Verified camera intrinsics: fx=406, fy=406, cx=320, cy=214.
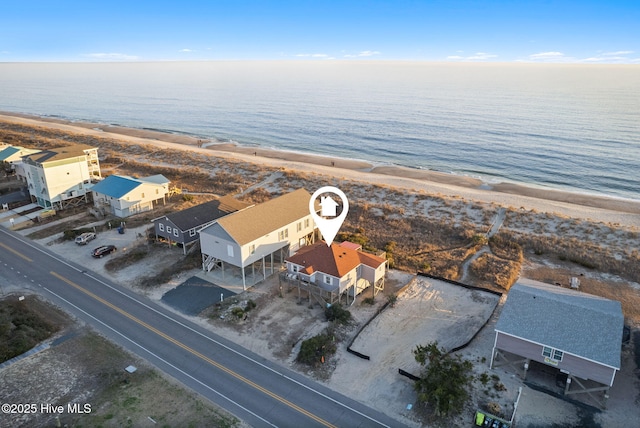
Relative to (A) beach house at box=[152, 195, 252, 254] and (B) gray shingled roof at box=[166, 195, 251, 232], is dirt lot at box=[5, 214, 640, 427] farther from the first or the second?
(B) gray shingled roof at box=[166, 195, 251, 232]

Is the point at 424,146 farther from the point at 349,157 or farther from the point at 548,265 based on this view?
the point at 548,265

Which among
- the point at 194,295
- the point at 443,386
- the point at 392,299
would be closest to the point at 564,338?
the point at 443,386

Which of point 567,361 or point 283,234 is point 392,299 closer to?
point 283,234

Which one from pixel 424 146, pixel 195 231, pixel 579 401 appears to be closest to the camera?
pixel 579 401

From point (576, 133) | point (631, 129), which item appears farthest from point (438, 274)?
point (631, 129)

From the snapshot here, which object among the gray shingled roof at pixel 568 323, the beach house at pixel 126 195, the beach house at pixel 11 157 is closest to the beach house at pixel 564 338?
the gray shingled roof at pixel 568 323

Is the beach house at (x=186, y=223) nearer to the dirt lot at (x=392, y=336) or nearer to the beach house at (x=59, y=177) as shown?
the dirt lot at (x=392, y=336)
